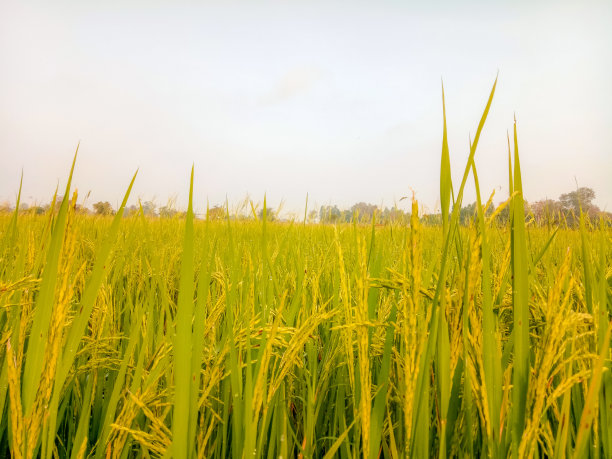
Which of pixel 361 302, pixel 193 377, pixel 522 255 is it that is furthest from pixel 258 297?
pixel 522 255

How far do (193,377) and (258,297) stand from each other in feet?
2.11

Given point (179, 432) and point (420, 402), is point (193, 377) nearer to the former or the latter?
point (179, 432)

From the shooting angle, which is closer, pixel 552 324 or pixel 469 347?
pixel 552 324

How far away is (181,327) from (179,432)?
141 mm

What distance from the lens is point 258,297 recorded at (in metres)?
1.20

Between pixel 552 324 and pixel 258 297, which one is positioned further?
pixel 258 297

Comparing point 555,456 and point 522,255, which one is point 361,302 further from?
point 555,456

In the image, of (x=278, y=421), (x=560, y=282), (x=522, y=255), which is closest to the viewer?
(x=560, y=282)

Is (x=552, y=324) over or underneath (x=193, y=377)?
over

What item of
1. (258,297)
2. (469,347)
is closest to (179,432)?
(469,347)

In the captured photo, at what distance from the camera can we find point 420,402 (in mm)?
509

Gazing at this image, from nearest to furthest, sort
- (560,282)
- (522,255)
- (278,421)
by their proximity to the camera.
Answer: (560,282)
(522,255)
(278,421)

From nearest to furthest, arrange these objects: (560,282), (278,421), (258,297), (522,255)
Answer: (560,282) → (522,255) → (278,421) → (258,297)

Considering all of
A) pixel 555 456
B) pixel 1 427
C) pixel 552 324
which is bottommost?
pixel 1 427
